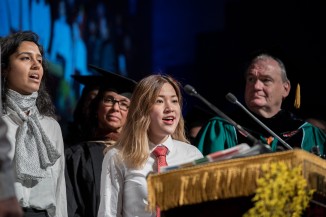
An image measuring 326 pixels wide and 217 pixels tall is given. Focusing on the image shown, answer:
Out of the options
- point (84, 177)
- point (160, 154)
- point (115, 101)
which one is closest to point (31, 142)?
point (160, 154)

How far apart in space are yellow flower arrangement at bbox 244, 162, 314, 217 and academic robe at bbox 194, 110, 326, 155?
190 centimetres

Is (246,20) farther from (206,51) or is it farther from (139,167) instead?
(139,167)

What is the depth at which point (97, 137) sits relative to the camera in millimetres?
6020

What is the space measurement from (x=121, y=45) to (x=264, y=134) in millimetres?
2390

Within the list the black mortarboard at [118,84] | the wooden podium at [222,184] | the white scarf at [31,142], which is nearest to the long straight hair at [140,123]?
the white scarf at [31,142]

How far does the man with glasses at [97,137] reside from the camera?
5.67 m

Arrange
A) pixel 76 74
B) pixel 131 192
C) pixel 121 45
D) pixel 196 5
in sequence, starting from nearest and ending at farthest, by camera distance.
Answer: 1. pixel 131 192
2. pixel 76 74
3. pixel 121 45
4. pixel 196 5

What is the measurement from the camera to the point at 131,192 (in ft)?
14.1

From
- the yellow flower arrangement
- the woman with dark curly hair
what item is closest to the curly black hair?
the woman with dark curly hair

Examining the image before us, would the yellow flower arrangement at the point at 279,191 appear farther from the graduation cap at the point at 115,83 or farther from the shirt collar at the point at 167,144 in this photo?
the graduation cap at the point at 115,83

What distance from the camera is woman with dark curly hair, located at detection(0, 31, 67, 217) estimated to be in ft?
14.7

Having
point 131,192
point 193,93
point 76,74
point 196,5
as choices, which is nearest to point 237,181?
point 193,93

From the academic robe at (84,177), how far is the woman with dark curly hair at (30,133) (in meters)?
0.86

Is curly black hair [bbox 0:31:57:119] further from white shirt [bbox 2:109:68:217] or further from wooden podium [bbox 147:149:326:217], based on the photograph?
wooden podium [bbox 147:149:326:217]
